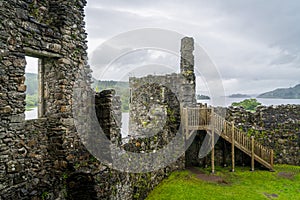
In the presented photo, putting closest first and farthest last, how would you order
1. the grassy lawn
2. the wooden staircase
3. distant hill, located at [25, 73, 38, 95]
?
distant hill, located at [25, 73, 38, 95] → the grassy lawn → the wooden staircase

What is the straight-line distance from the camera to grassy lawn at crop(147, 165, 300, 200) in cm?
870

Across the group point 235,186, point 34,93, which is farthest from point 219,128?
point 34,93

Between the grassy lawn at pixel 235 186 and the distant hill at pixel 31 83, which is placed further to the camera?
the grassy lawn at pixel 235 186

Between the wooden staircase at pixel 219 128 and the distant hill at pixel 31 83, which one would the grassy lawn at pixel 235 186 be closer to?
the wooden staircase at pixel 219 128

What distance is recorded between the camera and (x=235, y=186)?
32.0 ft

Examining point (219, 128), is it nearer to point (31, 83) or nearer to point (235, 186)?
point (235, 186)

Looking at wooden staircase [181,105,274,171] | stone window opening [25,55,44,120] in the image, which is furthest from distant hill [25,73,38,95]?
wooden staircase [181,105,274,171]

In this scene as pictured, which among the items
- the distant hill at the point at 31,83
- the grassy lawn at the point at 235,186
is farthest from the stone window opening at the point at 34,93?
the grassy lawn at the point at 235,186

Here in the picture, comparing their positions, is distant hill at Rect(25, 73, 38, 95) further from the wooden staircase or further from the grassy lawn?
the wooden staircase

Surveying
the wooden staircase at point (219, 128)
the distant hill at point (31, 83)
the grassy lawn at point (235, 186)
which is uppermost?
the distant hill at point (31, 83)

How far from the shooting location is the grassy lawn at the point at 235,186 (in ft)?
28.5

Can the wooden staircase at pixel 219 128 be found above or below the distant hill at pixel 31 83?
below

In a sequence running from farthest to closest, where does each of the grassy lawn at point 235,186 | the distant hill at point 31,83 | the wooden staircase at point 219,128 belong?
1. the wooden staircase at point 219,128
2. the grassy lawn at point 235,186
3. the distant hill at point 31,83

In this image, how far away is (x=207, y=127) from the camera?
11.9 m
